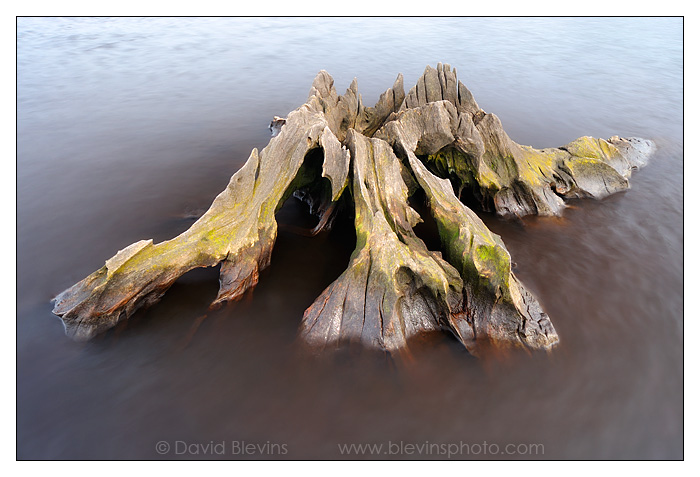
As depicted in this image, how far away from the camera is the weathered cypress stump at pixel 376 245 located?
530cm

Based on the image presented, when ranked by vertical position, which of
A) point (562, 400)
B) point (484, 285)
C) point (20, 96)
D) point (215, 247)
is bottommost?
point (562, 400)

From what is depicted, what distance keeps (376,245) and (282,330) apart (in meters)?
1.91

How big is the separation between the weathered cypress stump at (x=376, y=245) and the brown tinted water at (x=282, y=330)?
1.15ft

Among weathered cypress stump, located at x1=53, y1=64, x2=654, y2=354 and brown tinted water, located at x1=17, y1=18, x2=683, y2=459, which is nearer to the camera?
brown tinted water, located at x1=17, y1=18, x2=683, y2=459

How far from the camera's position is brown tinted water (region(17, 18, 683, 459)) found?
447cm

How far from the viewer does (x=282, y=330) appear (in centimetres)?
559

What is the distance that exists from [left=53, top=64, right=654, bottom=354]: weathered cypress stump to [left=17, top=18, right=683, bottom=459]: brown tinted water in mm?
349

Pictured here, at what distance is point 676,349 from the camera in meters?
5.67

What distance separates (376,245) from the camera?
551 centimetres

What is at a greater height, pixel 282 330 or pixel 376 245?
pixel 376 245

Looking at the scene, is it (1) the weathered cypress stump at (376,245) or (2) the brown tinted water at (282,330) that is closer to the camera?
(2) the brown tinted water at (282,330)

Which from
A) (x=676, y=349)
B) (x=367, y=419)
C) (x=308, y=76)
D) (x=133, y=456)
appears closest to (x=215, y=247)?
(x=133, y=456)

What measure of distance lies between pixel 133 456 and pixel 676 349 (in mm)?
7641

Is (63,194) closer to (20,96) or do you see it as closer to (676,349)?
(20,96)
